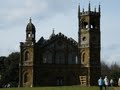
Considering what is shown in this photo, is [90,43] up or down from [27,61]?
up

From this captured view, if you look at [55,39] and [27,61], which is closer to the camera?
[27,61]

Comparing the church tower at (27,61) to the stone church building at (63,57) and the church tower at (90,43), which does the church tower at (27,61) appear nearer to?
the stone church building at (63,57)

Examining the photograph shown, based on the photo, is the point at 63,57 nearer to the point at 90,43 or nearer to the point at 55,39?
the point at 55,39

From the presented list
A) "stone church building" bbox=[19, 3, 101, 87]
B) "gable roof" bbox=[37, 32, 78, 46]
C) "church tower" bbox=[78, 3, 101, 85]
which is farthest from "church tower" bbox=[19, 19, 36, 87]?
"church tower" bbox=[78, 3, 101, 85]

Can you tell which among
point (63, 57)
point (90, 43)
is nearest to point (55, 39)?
point (63, 57)

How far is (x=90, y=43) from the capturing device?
100125mm

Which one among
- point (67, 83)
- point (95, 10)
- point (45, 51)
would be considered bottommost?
point (67, 83)

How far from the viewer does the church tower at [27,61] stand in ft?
322

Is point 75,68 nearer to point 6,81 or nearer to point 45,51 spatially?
point 45,51

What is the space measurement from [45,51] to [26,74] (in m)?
6.26

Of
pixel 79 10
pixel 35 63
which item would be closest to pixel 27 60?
pixel 35 63

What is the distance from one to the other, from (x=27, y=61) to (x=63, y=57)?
7.74 meters

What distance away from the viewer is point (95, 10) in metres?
102

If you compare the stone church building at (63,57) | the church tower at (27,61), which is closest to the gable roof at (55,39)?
the stone church building at (63,57)
